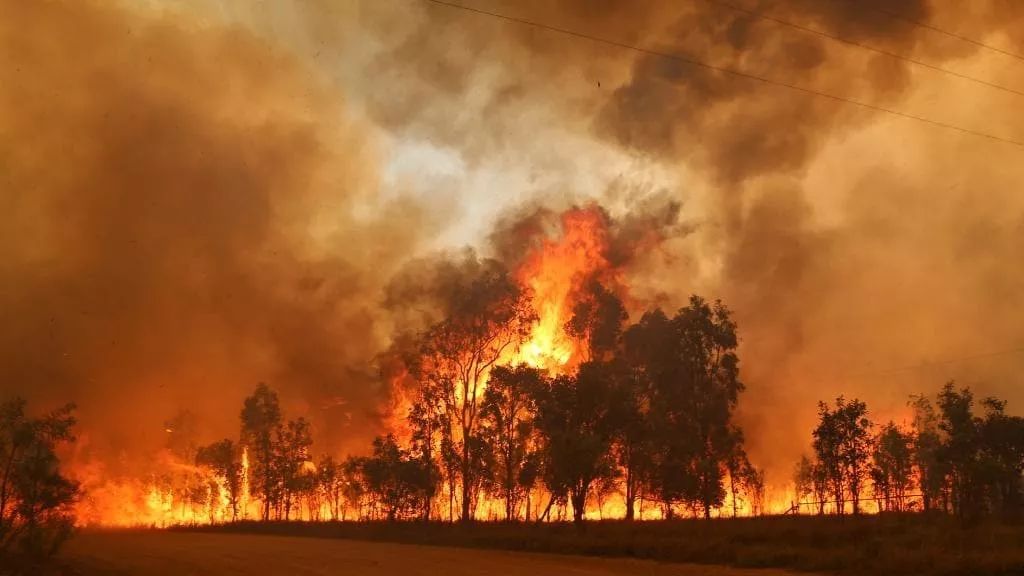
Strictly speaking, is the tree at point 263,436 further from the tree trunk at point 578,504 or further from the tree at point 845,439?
the tree at point 845,439

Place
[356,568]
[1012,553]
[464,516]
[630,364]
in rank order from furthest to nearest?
[630,364] → [464,516] → [356,568] → [1012,553]

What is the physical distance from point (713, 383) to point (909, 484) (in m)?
42.6

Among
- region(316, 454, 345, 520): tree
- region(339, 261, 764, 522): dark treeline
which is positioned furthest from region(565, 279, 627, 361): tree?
region(316, 454, 345, 520): tree

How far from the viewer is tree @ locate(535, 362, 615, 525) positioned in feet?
168

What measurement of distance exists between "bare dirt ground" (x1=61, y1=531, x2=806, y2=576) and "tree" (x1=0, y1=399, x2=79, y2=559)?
2362 millimetres

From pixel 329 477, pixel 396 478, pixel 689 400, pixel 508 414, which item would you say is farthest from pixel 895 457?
pixel 329 477

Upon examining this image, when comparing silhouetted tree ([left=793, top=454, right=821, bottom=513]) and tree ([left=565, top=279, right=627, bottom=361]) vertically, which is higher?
tree ([left=565, top=279, right=627, bottom=361])

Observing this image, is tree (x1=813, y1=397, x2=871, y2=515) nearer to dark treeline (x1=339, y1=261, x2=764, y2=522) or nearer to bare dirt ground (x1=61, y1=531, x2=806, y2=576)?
dark treeline (x1=339, y1=261, x2=764, y2=522)

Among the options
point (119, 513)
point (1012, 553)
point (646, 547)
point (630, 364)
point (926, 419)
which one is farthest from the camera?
point (119, 513)

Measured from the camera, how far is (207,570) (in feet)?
101

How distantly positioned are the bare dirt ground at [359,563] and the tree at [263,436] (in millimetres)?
49999

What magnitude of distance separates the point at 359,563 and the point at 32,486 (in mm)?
17709

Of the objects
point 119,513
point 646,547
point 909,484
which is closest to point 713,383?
point 646,547

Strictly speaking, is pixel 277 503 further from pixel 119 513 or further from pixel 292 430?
pixel 119 513
